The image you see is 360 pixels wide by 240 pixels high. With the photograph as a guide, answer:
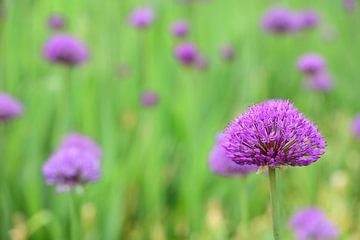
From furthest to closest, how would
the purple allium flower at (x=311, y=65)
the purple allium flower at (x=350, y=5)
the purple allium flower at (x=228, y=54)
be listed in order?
the purple allium flower at (x=350, y=5), the purple allium flower at (x=228, y=54), the purple allium flower at (x=311, y=65)

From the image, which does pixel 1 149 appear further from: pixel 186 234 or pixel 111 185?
pixel 186 234

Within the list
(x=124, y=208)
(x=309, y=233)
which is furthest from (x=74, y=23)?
(x=309, y=233)

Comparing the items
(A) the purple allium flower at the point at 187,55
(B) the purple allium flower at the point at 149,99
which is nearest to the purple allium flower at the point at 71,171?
(B) the purple allium flower at the point at 149,99

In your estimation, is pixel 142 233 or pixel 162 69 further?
pixel 162 69

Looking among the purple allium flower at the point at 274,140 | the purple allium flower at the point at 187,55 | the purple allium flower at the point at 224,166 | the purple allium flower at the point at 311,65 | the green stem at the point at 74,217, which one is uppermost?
the purple allium flower at the point at 187,55

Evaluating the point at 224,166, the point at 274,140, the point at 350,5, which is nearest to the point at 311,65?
the point at 224,166

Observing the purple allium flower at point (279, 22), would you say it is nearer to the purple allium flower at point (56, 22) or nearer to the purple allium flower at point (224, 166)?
the purple allium flower at point (56, 22)

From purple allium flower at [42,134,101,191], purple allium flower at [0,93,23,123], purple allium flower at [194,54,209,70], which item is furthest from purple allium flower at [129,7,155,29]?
purple allium flower at [42,134,101,191]

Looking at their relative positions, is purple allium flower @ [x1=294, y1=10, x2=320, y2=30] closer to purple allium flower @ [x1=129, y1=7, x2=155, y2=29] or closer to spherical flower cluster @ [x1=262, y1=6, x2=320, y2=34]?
spherical flower cluster @ [x1=262, y1=6, x2=320, y2=34]
